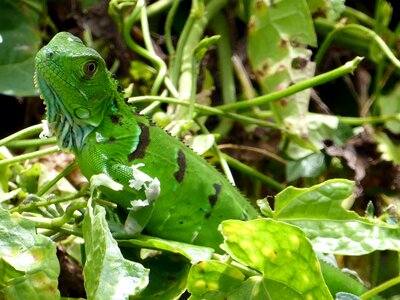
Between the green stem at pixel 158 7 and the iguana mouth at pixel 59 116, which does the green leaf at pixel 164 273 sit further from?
the green stem at pixel 158 7

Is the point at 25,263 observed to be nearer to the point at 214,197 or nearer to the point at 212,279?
the point at 212,279

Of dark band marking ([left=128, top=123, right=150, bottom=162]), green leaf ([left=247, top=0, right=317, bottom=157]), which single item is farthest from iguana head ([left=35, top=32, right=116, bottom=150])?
green leaf ([left=247, top=0, right=317, bottom=157])

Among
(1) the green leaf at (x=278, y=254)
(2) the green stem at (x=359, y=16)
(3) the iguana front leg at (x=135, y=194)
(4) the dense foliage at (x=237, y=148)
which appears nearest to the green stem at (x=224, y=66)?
(4) the dense foliage at (x=237, y=148)

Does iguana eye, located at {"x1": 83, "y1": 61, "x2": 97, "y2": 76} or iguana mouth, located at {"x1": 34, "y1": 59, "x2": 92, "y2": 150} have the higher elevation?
iguana eye, located at {"x1": 83, "y1": 61, "x2": 97, "y2": 76}

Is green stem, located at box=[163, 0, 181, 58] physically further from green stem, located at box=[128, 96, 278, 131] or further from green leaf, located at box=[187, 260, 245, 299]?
green leaf, located at box=[187, 260, 245, 299]

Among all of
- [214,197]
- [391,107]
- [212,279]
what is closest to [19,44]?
[214,197]

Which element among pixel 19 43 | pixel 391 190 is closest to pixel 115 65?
pixel 19 43
